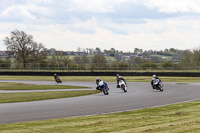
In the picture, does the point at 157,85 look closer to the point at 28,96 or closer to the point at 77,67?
the point at 28,96

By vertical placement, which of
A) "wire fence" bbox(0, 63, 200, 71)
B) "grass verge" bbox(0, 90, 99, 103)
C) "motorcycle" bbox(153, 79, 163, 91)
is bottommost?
"grass verge" bbox(0, 90, 99, 103)

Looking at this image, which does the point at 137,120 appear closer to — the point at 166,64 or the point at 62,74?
the point at 62,74

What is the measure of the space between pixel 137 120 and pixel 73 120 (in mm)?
1969

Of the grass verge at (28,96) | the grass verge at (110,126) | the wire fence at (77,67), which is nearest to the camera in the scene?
the grass verge at (110,126)

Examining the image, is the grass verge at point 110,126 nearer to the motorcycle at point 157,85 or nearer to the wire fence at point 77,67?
the motorcycle at point 157,85

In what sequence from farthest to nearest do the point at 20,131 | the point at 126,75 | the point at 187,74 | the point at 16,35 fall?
1. the point at 16,35
2. the point at 126,75
3. the point at 187,74
4. the point at 20,131

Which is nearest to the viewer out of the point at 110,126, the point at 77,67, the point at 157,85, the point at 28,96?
the point at 110,126

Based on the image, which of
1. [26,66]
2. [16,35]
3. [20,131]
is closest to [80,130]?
[20,131]

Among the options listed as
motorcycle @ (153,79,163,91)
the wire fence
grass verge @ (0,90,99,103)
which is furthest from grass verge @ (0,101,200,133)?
the wire fence

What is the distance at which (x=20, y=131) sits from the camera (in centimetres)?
977

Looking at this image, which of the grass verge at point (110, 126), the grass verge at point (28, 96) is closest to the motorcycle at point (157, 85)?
the grass verge at point (28, 96)

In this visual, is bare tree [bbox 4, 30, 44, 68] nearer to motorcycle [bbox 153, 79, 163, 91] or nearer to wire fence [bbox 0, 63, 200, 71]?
wire fence [bbox 0, 63, 200, 71]

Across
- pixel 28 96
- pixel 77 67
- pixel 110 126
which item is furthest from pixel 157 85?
pixel 77 67

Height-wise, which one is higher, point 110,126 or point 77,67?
point 77,67
